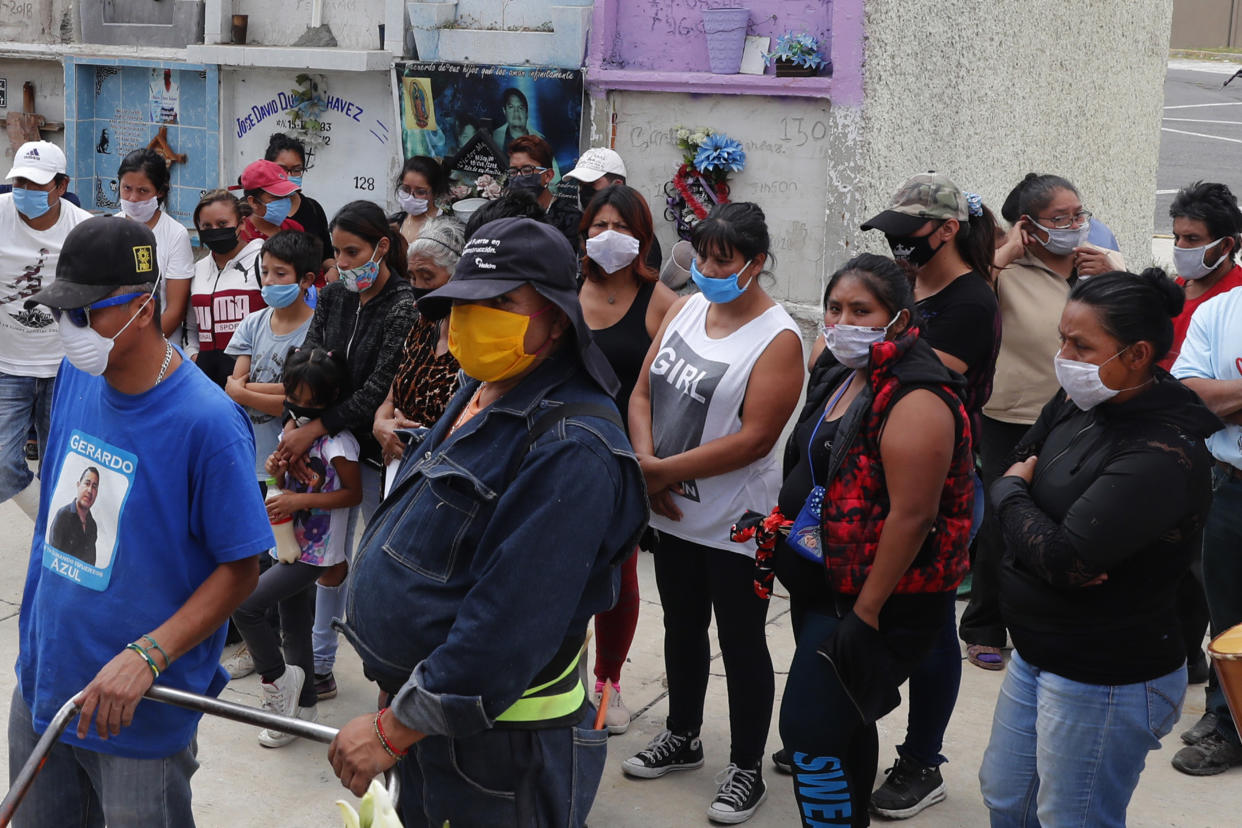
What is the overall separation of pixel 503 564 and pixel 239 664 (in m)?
3.19

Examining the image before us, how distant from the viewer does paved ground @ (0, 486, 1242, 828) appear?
414 centimetres

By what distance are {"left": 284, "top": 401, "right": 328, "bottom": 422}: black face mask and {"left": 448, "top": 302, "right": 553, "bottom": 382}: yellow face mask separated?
7.26 feet

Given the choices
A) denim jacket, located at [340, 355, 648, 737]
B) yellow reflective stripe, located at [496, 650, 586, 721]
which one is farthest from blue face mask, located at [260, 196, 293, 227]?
yellow reflective stripe, located at [496, 650, 586, 721]

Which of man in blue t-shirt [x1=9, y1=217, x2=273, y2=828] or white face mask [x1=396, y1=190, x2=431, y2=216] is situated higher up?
white face mask [x1=396, y1=190, x2=431, y2=216]

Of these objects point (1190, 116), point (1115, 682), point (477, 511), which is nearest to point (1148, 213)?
point (1115, 682)

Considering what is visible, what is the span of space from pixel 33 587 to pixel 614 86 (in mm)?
4768

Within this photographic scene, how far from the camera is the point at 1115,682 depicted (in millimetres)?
2957

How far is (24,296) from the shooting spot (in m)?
5.74

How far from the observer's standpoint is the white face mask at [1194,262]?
4785mm

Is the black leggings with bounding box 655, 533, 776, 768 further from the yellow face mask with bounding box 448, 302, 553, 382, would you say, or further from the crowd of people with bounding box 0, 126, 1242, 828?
the yellow face mask with bounding box 448, 302, 553, 382

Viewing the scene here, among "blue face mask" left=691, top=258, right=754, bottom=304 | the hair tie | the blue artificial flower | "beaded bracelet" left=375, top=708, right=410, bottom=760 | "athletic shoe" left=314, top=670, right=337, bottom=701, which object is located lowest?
"athletic shoe" left=314, top=670, right=337, bottom=701

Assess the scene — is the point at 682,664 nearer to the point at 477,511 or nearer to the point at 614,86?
the point at 477,511

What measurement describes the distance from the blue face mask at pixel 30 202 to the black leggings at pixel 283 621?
2.26 m

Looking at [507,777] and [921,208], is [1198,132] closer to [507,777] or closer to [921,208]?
[921,208]
